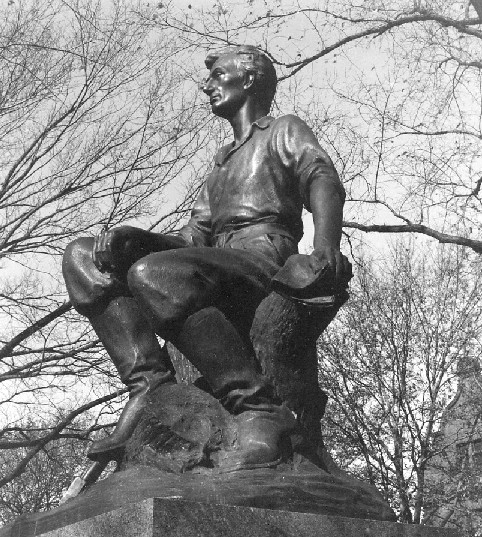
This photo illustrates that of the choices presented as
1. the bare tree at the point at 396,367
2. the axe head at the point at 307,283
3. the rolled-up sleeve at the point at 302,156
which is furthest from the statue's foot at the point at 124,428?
the bare tree at the point at 396,367

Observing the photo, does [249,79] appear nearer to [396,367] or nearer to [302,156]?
[302,156]

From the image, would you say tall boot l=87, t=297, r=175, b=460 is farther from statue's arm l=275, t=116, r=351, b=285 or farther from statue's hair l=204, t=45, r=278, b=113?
statue's hair l=204, t=45, r=278, b=113

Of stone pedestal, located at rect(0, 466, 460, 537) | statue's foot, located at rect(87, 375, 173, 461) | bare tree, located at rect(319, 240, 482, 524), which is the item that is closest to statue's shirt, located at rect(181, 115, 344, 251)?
statue's foot, located at rect(87, 375, 173, 461)

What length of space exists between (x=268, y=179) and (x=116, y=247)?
851 millimetres

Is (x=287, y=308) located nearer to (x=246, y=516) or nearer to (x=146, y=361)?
(x=146, y=361)

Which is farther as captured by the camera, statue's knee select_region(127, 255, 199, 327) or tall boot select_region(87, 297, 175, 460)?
tall boot select_region(87, 297, 175, 460)

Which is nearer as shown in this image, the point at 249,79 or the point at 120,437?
the point at 120,437

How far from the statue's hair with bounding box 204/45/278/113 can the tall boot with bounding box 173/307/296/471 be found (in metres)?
1.40

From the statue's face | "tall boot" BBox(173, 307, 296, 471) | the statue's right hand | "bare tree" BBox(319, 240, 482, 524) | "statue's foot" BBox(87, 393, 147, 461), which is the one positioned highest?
"bare tree" BBox(319, 240, 482, 524)

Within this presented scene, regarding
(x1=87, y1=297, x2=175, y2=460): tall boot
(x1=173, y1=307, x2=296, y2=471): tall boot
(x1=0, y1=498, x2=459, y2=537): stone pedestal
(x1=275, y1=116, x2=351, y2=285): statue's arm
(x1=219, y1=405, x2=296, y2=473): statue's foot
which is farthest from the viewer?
(x1=87, y1=297, x2=175, y2=460): tall boot

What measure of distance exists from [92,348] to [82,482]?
27.0 feet

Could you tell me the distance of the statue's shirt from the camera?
12.8 ft

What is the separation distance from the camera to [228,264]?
11.3 feet

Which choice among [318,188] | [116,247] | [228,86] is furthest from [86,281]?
[228,86]
